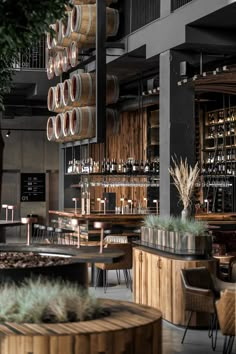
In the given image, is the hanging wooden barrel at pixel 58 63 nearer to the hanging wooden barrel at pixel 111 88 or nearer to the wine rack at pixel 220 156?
the hanging wooden barrel at pixel 111 88

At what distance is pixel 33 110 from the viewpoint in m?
19.3

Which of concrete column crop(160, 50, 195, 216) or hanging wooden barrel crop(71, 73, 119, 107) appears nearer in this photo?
concrete column crop(160, 50, 195, 216)

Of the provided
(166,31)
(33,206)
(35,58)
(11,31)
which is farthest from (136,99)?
(11,31)

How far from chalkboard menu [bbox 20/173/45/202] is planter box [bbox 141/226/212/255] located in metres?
13.3

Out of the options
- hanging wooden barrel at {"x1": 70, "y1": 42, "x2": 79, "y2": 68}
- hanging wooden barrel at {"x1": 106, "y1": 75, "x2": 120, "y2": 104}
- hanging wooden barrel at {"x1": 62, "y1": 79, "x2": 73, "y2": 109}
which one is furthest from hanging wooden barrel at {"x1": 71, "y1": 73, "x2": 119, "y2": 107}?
hanging wooden barrel at {"x1": 106, "y1": 75, "x2": 120, "y2": 104}

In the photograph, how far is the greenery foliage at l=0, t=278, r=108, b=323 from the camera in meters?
4.74

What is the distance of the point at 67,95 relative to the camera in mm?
11898

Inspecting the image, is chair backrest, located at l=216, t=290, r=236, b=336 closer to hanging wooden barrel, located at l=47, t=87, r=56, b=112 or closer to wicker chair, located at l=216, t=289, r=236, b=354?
wicker chair, located at l=216, t=289, r=236, b=354

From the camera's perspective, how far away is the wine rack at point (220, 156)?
13959 mm

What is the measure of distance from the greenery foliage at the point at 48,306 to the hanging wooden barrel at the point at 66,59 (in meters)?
7.47

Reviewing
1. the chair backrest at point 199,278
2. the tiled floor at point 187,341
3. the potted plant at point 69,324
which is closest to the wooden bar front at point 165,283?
the tiled floor at point 187,341

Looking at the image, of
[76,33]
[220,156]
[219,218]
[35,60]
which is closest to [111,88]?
[76,33]

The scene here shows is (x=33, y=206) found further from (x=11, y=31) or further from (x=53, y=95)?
(x=11, y=31)

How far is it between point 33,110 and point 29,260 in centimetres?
1251
